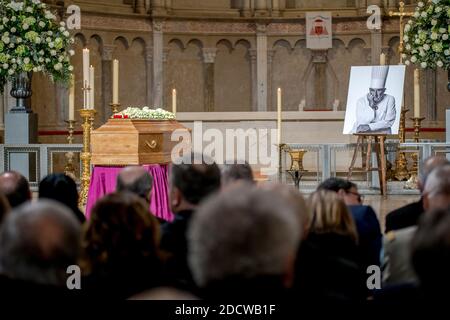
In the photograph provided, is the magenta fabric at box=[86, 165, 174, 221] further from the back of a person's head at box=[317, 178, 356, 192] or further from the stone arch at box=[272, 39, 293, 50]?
the stone arch at box=[272, 39, 293, 50]

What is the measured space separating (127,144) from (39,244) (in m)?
6.02

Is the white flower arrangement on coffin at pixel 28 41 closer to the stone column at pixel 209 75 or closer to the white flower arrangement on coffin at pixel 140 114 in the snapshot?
the white flower arrangement on coffin at pixel 140 114

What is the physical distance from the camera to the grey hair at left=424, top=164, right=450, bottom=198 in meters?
3.65

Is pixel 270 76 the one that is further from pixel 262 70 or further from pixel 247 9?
pixel 247 9

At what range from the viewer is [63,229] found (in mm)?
2250

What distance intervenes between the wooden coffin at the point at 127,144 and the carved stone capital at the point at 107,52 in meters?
6.82

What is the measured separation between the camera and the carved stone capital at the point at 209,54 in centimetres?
1614

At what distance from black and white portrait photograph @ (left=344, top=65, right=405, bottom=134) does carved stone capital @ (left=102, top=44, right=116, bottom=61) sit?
5.39 metres

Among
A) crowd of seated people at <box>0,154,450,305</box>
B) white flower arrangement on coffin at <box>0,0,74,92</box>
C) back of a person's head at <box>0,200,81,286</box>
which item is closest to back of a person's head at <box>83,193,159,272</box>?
crowd of seated people at <box>0,154,450,305</box>

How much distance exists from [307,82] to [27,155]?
6.88 metres

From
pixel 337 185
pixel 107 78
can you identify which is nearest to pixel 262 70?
pixel 107 78
